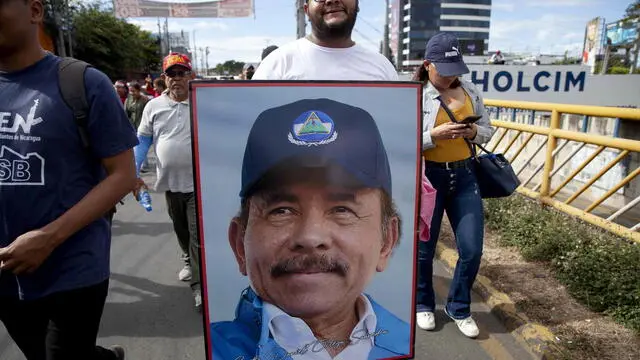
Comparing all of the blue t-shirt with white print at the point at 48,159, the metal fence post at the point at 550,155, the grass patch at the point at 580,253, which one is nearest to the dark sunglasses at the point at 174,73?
the blue t-shirt with white print at the point at 48,159

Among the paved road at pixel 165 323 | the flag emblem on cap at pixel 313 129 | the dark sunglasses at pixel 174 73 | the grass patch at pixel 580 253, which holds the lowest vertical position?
the paved road at pixel 165 323

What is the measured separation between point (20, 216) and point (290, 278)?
37.4 inches

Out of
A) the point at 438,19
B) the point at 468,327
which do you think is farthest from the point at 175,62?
the point at 438,19

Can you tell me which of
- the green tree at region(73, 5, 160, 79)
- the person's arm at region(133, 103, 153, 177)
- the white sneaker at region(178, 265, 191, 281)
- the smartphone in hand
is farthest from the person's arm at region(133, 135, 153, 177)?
the green tree at region(73, 5, 160, 79)

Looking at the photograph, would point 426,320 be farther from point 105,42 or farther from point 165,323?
point 105,42

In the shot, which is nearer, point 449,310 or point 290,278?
point 290,278

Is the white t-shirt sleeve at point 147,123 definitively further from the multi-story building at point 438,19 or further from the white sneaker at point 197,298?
the multi-story building at point 438,19

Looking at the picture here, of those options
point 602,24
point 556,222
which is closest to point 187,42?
point 602,24

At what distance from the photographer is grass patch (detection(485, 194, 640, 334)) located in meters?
3.13

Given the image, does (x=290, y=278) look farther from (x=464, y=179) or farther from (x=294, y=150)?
(x=464, y=179)

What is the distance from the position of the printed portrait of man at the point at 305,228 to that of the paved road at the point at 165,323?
4.86 ft

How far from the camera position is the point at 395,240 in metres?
1.81

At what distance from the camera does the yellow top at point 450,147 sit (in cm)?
289

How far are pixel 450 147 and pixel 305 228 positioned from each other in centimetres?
159
